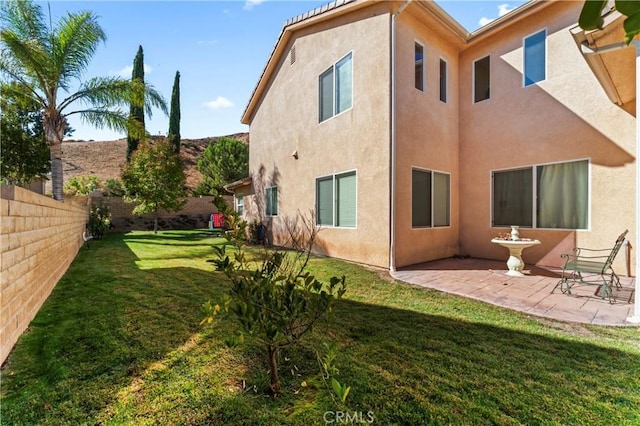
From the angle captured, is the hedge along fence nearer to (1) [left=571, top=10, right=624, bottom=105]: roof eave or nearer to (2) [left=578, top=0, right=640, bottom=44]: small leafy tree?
(1) [left=571, top=10, right=624, bottom=105]: roof eave

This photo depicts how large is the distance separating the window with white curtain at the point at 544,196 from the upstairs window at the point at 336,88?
5.10 m

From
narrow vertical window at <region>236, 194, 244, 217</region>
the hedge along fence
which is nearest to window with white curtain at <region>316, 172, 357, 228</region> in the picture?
narrow vertical window at <region>236, 194, 244, 217</region>

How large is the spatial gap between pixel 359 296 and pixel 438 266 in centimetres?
354

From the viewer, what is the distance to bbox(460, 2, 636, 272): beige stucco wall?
22.8ft

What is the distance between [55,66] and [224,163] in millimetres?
18534

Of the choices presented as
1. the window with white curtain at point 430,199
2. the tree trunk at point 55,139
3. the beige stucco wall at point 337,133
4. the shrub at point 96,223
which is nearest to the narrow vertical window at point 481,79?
the window with white curtain at point 430,199

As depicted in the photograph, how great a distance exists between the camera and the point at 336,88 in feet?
32.0

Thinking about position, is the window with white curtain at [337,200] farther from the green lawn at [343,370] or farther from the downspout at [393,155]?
the green lawn at [343,370]

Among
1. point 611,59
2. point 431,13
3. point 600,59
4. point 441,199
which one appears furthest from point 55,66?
point 611,59

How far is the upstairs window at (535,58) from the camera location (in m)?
8.14

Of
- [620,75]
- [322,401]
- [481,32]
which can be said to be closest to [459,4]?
[481,32]

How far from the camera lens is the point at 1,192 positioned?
3158mm

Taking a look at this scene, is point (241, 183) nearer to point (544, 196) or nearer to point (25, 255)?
point (25, 255)

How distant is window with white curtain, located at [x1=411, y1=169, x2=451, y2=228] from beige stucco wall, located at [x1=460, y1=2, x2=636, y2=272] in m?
0.76
